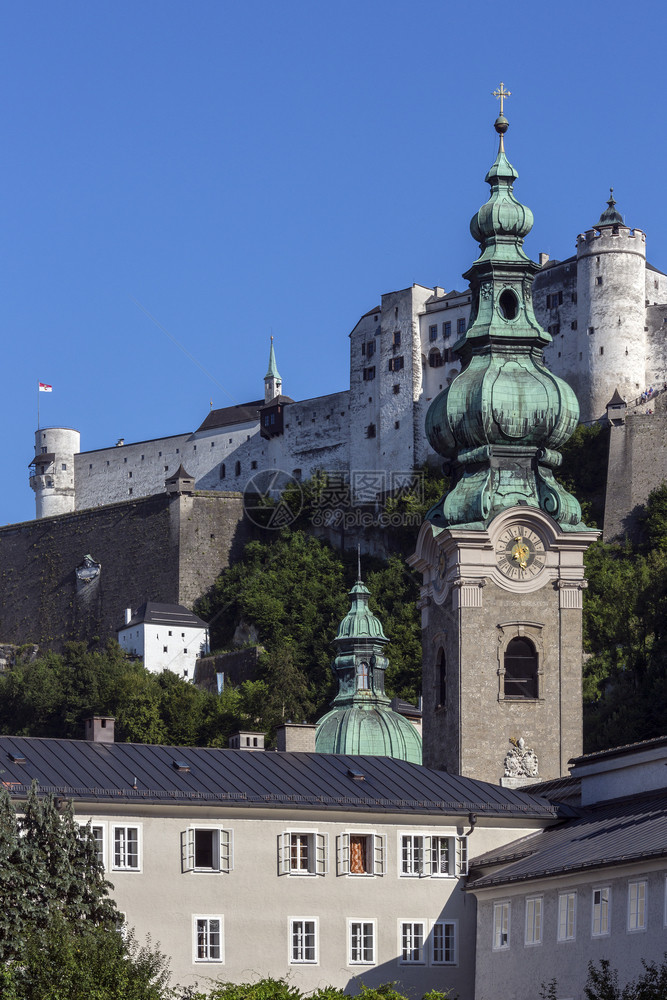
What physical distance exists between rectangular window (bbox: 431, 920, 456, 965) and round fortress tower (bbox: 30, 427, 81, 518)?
8793cm

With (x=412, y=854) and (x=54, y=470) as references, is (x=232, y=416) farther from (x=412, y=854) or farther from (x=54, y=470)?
(x=412, y=854)

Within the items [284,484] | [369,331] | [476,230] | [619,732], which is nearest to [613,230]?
[369,331]

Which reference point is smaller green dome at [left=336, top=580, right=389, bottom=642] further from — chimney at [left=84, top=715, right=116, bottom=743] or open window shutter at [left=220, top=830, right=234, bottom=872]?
open window shutter at [left=220, top=830, right=234, bottom=872]

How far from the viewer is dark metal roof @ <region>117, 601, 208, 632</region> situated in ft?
337

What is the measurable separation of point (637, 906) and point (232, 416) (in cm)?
8759

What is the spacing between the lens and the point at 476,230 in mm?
49188

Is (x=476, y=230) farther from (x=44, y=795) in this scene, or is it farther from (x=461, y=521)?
(x=44, y=795)

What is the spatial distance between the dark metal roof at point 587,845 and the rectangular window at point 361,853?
1.47 metres

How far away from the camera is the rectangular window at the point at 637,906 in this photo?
104 feet

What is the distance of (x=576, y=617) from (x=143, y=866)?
41.0 feet

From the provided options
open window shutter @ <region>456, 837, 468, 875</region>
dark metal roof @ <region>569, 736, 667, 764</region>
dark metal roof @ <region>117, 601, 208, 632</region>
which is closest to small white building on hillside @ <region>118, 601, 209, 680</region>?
dark metal roof @ <region>117, 601, 208, 632</region>

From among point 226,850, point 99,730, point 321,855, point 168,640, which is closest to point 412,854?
point 321,855

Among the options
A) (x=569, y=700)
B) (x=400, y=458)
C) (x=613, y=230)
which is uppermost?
(x=613, y=230)

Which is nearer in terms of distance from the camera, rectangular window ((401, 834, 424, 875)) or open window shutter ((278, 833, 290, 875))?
open window shutter ((278, 833, 290, 875))
